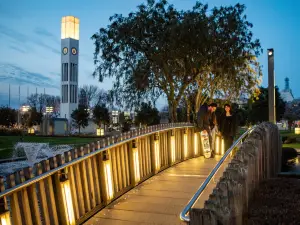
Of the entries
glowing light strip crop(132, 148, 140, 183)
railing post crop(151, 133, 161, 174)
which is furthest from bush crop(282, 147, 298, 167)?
glowing light strip crop(132, 148, 140, 183)

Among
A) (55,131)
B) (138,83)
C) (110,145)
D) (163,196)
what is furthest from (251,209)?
(55,131)

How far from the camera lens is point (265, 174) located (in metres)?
7.47

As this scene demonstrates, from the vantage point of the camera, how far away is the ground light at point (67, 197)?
4909 mm

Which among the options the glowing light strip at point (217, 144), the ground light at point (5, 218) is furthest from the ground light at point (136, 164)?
the glowing light strip at point (217, 144)

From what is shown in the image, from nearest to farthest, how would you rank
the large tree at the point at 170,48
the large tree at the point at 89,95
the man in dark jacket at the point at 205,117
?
1. the man in dark jacket at the point at 205,117
2. the large tree at the point at 170,48
3. the large tree at the point at 89,95

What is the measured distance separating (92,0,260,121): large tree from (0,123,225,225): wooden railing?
784cm

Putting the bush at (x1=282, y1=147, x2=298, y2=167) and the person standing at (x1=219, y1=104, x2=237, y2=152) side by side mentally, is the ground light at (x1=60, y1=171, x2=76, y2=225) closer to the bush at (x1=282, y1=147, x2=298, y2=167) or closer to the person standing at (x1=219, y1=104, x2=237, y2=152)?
the person standing at (x1=219, y1=104, x2=237, y2=152)

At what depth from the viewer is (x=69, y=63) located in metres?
90.8

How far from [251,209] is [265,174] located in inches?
115

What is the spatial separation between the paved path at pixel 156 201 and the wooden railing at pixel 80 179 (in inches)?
8.4

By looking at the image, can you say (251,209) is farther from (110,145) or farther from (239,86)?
(239,86)

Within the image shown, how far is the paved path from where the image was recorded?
544 centimetres

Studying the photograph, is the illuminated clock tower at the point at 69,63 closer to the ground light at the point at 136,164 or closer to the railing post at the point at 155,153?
the railing post at the point at 155,153

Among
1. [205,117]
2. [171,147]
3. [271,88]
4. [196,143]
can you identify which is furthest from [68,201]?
[271,88]
